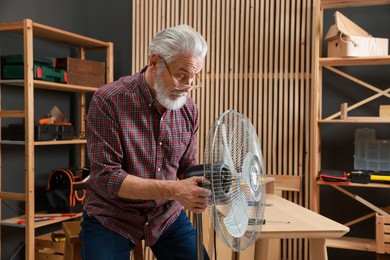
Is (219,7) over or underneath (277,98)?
over

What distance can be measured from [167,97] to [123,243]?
2.05ft

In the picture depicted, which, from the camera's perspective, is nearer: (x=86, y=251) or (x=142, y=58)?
(x=86, y=251)

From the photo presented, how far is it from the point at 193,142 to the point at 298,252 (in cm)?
215

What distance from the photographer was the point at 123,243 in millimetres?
1833

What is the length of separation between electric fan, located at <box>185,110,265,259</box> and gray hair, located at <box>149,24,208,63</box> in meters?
0.38

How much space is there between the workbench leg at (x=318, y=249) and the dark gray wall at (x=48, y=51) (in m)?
2.48

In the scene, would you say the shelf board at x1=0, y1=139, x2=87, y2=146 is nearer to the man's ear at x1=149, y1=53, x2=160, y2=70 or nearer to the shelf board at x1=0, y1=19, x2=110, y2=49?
the shelf board at x1=0, y1=19, x2=110, y2=49

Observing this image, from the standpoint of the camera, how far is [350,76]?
364 cm

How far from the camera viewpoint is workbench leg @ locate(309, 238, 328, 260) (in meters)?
2.13

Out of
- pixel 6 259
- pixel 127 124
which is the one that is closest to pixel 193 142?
pixel 127 124

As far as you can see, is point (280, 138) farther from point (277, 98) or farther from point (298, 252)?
point (298, 252)

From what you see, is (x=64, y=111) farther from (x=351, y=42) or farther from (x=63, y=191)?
(x=351, y=42)

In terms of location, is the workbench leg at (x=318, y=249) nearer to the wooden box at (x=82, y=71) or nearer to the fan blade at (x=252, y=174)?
the fan blade at (x=252, y=174)

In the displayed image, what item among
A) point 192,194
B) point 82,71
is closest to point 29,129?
point 82,71
